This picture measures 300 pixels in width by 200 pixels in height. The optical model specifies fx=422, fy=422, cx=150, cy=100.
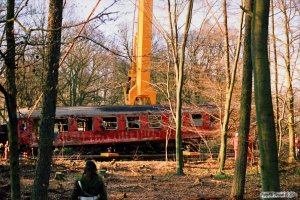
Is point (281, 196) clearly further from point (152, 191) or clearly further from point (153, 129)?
point (153, 129)

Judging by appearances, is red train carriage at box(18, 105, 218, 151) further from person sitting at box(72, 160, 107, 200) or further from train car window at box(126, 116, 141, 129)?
person sitting at box(72, 160, 107, 200)

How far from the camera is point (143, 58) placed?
17.3 meters

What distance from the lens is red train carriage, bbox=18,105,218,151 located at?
65.9ft

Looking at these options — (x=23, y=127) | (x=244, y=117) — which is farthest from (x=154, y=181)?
(x=23, y=127)

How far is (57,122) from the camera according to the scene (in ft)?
67.2

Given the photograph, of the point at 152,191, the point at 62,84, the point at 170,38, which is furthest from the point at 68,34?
the point at 62,84

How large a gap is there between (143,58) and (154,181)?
6.28 metres

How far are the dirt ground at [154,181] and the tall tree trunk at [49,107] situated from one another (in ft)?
7.15

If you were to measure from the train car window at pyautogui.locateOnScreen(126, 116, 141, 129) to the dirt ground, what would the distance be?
3611 mm

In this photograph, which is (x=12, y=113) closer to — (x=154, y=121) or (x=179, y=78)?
(x=179, y=78)

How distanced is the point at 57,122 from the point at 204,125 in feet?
23.6

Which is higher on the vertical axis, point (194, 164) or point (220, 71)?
point (220, 71)

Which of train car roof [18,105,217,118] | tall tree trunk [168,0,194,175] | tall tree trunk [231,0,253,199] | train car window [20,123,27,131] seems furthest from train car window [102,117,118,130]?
tall tree trunk [231,0,253,199]

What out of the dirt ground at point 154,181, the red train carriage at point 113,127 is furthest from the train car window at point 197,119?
the dirt ground at point 154,181
